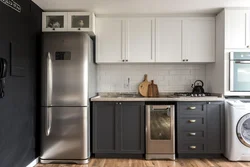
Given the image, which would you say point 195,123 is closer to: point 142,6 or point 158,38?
point 158,38

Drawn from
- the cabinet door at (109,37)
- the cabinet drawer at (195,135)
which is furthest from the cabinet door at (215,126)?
the cabinet door at (109,37)

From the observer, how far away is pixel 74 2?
320 centimetres

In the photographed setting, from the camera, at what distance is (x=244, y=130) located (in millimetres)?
3328

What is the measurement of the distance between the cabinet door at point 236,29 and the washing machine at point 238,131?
36.1 inches

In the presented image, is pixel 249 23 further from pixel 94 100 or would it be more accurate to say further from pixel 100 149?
pixel 100 149

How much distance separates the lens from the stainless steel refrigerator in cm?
325

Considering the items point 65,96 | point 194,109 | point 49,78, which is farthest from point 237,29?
point 49,78

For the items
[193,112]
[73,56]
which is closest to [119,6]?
[73,56]

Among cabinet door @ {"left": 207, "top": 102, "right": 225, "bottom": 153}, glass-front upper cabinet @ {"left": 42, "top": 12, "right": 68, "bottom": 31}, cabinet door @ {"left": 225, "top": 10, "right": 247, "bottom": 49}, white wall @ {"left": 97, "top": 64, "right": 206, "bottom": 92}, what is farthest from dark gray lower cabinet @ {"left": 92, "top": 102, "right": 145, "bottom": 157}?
cabinet door @ {"left": 225, "top": 10, "right": 247, "bottom": 49}

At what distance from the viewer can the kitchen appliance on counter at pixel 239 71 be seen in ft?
11.2

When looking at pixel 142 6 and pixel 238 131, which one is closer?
pixel 238 131

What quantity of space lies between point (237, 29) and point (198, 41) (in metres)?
0.59

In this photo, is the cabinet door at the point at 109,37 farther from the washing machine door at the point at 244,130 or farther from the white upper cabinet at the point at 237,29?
the washing machine door at the point at 244,130

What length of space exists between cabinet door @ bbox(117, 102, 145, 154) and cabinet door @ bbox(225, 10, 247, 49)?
1.70 meters
